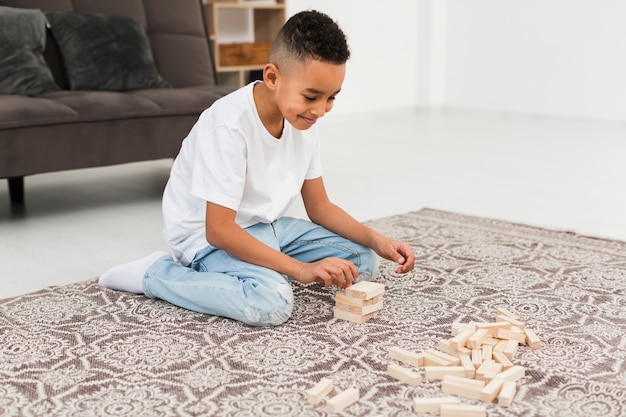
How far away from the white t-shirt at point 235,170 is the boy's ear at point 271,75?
10 cm

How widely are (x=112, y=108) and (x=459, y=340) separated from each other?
1.83m

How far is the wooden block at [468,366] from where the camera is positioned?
4.99 feet

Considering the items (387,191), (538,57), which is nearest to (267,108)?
(387,191)

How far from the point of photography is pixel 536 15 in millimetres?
6066

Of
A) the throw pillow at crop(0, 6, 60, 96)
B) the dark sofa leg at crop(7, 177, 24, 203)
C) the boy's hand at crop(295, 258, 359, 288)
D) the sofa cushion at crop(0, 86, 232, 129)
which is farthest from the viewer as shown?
the dark sofa leg at crop(7, 177, 24, 203)

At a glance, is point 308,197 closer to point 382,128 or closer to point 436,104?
point 382,128

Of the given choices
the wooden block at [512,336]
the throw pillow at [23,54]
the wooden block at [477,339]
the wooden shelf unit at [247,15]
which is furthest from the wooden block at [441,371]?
the wooden shelf unit at [247,15]

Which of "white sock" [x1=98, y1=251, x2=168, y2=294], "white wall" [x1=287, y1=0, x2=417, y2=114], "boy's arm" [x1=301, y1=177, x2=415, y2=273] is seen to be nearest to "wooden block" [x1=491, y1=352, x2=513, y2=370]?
"boy's arm" [x1=301, y1=177, x2=415, y2=273]

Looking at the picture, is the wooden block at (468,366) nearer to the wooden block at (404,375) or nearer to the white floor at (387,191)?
the wooden block at (404,375)

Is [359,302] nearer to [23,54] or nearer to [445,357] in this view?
[445,357]

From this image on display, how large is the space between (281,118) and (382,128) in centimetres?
377

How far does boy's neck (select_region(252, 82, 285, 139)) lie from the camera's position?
1.88m

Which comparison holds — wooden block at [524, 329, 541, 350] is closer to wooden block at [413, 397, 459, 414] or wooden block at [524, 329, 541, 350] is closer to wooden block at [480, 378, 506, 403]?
wooden block at [480, 378, 506, 403]

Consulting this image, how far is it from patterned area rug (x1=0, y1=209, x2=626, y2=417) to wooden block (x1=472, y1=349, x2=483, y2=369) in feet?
0.27
